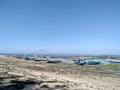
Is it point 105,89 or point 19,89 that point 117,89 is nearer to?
point 105,89

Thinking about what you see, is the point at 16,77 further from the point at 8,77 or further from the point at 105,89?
the point at 105,89

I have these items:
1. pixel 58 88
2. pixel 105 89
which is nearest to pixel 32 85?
pixel 58 88

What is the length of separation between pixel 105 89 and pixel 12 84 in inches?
381

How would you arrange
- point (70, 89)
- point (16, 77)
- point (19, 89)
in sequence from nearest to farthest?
point (70, 89), point (19, 89), point (16, 77)

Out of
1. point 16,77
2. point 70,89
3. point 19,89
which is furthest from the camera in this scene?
point 16,77

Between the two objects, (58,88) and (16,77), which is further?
(16,77)

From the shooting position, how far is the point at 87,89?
73.5ft

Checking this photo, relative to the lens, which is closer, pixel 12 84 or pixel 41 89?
pixel 41 89

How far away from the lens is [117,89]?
957 inches

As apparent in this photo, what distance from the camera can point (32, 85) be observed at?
2431 cm

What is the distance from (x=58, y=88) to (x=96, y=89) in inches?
147

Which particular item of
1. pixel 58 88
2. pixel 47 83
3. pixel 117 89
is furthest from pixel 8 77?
pixel 117 89

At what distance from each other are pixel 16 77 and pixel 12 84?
327 centimetres

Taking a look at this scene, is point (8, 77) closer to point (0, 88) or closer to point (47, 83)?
point (0, 88)
